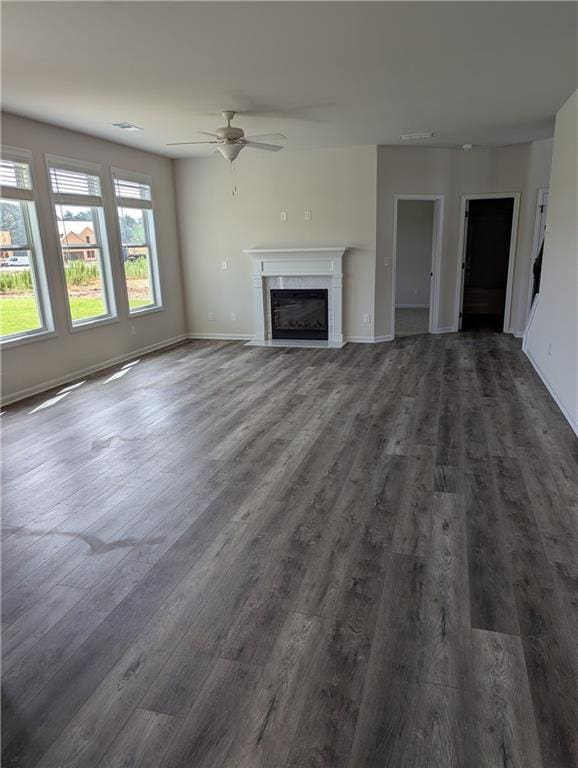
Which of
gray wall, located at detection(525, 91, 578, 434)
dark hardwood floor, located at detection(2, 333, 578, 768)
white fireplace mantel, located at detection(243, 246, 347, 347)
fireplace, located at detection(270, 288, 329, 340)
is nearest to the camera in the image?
dark hardwood floor, located at detection(2, 333, 578, 768)

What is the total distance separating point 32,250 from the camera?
16.8ft

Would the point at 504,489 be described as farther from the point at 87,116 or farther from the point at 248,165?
the point at 248,165

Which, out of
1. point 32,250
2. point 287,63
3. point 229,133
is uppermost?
point 287,63

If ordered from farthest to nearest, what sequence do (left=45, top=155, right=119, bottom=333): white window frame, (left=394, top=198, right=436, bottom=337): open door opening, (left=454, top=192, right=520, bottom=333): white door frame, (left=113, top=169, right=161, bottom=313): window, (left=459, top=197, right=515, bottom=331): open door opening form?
(left=394, top=198, right=436, bottom=337): open door opening, (left=459, top=197, right=515, bottom=331): open door opening, (left=454, top=192, right=520, bottom=333): white door frame, (left=113, top=169, right=161, bottom=313): window, (left=45, top=155, right=119, bottom=333): white window frame

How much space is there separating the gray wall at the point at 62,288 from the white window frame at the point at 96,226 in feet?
0.20

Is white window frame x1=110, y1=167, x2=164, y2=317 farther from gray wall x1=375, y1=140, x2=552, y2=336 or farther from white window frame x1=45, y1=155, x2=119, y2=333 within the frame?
gray wall x1=375, y1=140, x2=552, y2=336

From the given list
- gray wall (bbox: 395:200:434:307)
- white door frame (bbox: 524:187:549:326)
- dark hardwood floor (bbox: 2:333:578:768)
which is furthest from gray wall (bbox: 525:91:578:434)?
gray wall (bbox: 395:200:434:307)

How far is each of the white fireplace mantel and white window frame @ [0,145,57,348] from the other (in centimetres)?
306

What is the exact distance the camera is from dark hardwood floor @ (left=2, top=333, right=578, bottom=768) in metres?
1.54

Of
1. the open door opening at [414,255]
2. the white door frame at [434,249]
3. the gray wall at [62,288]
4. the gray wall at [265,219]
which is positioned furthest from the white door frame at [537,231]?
the gray wall at [62,288]

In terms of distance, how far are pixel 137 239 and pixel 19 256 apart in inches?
85.7

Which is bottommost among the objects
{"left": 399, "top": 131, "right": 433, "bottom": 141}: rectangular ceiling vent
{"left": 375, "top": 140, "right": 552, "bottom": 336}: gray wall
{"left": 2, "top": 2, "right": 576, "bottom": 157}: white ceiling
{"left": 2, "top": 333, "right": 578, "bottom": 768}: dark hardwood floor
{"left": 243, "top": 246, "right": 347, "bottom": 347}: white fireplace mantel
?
{"left": 2, "top": 333, "right": 578, "bottom": 768}: dark hardwood floor

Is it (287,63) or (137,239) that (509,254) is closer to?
(287,63)

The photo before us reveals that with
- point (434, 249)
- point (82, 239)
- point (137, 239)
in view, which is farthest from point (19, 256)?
point (434, 249)
